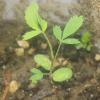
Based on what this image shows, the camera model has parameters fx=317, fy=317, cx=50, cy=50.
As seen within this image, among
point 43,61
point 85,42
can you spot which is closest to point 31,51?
point 43,61

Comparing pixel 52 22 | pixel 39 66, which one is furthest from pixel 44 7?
pixel 39 66

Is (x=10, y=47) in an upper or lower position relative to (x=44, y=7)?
lower

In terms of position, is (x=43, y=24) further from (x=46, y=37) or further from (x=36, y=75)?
(x=36, y=75)

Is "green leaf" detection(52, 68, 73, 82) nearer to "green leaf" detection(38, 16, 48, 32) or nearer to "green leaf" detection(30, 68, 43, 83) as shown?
"green leaf" detection(30, 68, 43, 83)

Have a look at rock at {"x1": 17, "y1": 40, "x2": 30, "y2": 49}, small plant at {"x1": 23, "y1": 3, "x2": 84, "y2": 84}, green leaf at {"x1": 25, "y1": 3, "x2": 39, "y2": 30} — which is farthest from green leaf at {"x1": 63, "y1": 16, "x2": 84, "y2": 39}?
rock at {"x1": 17, "y1": 40, "x2": 30, "y2": 49}

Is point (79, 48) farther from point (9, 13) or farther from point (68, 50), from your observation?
point (9, 13)
